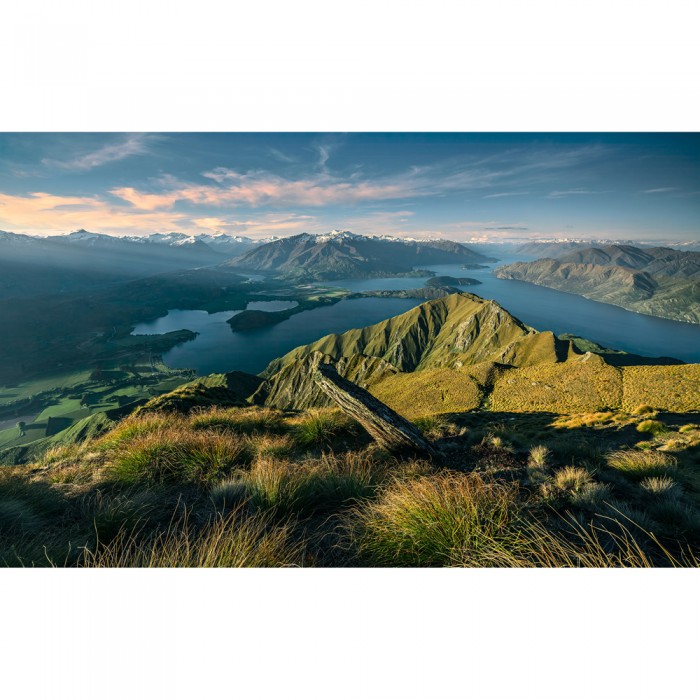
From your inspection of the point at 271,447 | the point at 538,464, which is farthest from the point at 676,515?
the point at 271,447

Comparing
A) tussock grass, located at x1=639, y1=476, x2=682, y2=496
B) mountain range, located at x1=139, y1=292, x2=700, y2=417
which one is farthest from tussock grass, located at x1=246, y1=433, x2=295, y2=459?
tussock grass, located at x1=639, y1=476, x2=682, y2=496

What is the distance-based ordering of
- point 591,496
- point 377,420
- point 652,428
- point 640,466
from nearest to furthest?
point 591,496, point 640,466, point 377,420, point 652,428

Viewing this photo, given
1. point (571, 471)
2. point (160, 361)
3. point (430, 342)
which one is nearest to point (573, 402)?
point (571, 471)

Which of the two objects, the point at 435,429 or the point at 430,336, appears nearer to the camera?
the point at 435,429

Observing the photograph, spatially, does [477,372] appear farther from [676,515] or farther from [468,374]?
[676,515]

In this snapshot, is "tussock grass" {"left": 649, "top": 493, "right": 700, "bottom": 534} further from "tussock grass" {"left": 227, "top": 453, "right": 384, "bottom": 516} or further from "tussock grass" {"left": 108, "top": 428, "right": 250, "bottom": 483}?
"tussock grass" {"left": 108, "top": 428, "right": 250, "bottom": 483}

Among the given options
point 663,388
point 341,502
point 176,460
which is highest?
point 341,502
